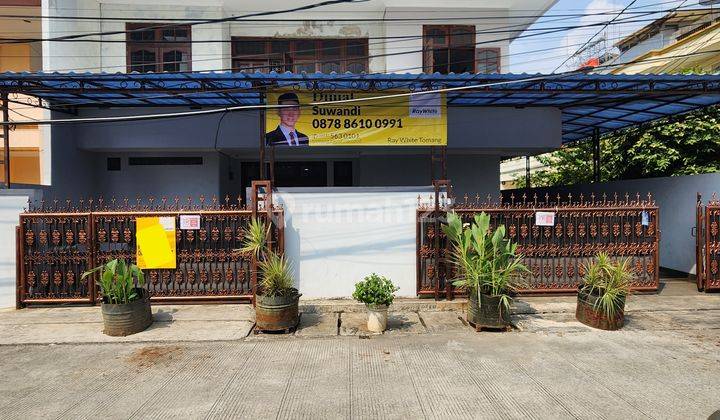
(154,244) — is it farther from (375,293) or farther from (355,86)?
(355,86)

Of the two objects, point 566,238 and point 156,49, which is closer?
point 566,238

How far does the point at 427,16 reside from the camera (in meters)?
13.3

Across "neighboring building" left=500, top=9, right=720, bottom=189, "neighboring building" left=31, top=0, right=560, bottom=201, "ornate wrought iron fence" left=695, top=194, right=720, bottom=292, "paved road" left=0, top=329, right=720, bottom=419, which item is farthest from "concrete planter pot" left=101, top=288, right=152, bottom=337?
"ornate wrought iron fence" left=695, top=194, right=720, bottom=292

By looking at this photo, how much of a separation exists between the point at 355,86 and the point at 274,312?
487 cm

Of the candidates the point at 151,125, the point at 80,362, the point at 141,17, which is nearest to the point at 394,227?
the point at 80,362

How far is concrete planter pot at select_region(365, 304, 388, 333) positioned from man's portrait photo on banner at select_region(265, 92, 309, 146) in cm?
395

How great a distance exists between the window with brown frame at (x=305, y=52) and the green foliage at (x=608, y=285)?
930 cm

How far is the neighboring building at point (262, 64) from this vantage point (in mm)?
11539

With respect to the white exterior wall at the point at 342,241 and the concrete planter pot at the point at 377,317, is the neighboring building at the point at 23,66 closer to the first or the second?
the white exterior wall at the point at 342,241

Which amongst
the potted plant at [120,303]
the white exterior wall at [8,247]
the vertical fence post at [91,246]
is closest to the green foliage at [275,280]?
the potted plant at [120,303]

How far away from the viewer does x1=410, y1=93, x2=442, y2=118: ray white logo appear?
8945 millimetres

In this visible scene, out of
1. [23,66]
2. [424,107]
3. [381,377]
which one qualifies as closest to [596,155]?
[424,107]

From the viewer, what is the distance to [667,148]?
14.1 metres

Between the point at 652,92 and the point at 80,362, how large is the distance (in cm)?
1130
